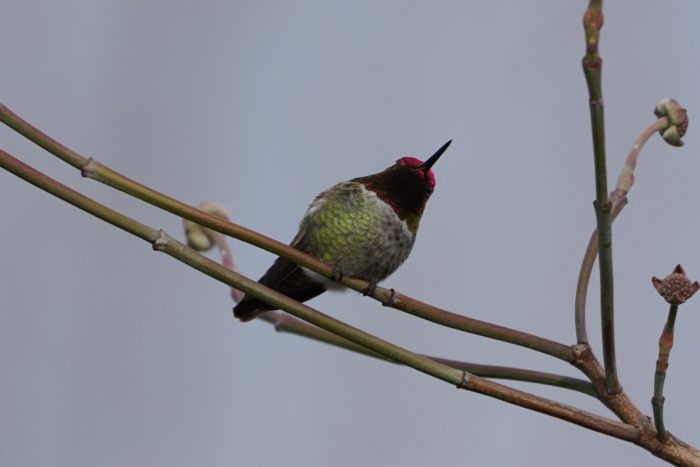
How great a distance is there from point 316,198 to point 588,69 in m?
1.98

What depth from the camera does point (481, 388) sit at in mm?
1551

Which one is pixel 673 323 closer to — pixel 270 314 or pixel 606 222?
pixel 606 222

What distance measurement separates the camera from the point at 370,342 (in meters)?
1.50

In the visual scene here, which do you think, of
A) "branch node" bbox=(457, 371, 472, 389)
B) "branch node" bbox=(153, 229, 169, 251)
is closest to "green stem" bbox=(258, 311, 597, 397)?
"branch node" bbox=(457, 371, 472, 389)

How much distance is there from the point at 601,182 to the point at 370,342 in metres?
0.43

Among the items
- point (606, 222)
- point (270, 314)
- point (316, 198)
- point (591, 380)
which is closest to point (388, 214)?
point (316, 198)

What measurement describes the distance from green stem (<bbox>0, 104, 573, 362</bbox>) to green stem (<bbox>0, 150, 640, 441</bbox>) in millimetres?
49

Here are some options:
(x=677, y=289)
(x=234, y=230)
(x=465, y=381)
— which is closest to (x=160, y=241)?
(x=234, y=230)

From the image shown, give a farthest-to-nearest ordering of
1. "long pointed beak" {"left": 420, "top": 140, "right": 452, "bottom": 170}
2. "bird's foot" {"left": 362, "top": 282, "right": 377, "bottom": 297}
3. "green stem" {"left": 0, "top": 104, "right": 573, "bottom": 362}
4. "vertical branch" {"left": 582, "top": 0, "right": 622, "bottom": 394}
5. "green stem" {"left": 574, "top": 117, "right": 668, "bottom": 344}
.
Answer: "long pointed beak" {"left": 420, "top": 140, "right": 452, "bottom": 170} < "bird's foot" {"left": 362, "top": 282, "right": 377, "bottom": 297} < "green stem" {"left": 574, "top": 117, "right": 668, "bottom": 344} < "green stem" {"left": 0, "top": 104, "right": 573, "bottom": 362} < "vertical branch" {"left": 582, "top": 0, "right": 622, "bottom": 394}

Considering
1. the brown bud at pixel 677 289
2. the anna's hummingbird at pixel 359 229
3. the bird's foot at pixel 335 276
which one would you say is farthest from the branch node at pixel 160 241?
the anna's hummingbird at pixel 359 229

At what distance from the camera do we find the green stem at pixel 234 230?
140 centimetres

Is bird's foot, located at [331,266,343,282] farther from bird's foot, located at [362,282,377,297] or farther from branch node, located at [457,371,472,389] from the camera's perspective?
branch node, located at [457,371,472,389]

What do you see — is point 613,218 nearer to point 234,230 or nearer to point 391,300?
point 391,300

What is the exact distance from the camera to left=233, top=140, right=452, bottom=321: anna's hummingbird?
2949 mm
